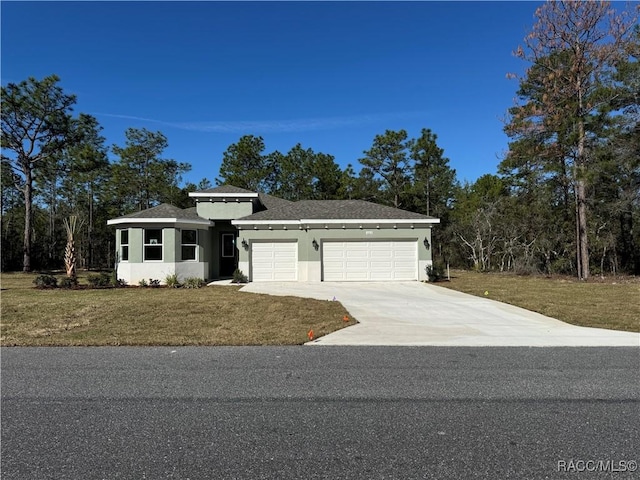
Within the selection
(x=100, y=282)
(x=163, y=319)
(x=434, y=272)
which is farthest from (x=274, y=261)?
(x=163, y=319)

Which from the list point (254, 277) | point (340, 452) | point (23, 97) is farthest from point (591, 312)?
point (23, 97)

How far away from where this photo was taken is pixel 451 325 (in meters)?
8.19

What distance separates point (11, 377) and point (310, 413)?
3.95 meters

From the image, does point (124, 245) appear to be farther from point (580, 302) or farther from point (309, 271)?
point (580, 302)

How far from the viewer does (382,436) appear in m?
3.26

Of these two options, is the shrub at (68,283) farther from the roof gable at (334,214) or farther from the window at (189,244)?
the roof gable at (334,214)

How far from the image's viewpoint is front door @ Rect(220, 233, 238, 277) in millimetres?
20753

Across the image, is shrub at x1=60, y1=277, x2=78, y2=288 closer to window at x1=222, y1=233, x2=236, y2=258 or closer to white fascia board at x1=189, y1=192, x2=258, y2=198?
white fascia board at x1=189, y1=192, x2=258, y2=198

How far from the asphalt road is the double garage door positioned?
1233 centimetres

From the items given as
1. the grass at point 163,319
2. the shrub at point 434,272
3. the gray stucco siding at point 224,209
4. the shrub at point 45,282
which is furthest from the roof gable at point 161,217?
the shrub at point 434,272

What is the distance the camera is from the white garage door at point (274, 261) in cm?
1820

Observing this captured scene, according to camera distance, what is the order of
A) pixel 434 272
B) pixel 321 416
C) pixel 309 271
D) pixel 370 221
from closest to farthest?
1. pixel 321 416
2. pixel 434 272
3. pixel 309 271
4. pixel 370 221

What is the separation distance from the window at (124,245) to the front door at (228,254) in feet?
15.6

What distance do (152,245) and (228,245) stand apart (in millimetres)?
4637
